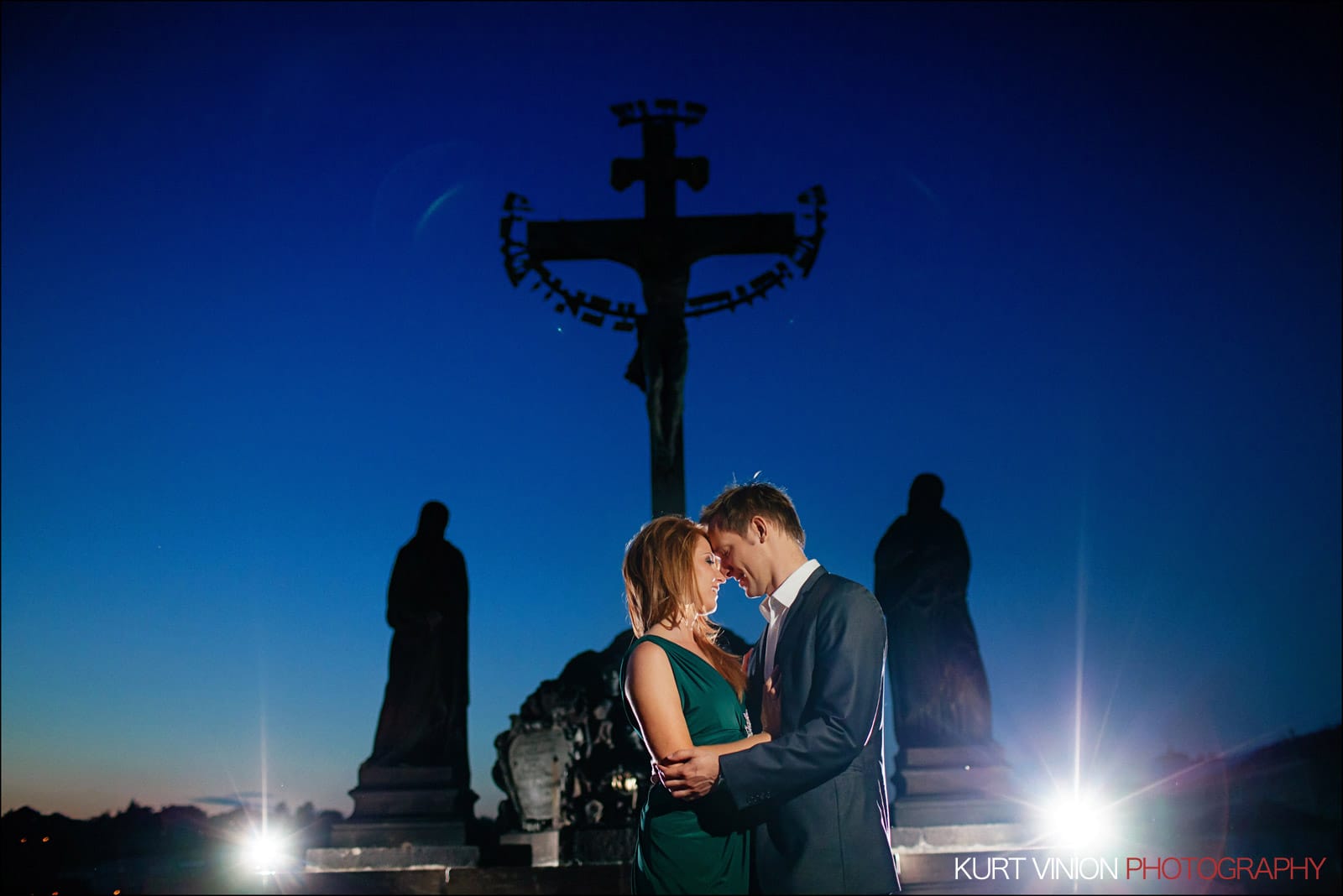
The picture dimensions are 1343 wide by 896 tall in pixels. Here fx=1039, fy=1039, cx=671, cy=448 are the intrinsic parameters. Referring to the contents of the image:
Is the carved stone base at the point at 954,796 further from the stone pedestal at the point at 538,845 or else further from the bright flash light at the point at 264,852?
the bright flash light at the point at 264,852

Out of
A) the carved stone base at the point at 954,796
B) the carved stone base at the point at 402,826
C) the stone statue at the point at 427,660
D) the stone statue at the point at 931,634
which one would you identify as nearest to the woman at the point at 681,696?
the carved stone base at the point at 954,796

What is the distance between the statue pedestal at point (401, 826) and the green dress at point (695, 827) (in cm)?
558

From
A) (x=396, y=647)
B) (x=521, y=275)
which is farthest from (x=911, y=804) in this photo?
(x=521, y=275)

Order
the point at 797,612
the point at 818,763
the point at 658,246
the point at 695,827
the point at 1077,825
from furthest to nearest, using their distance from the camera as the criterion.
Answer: the point at 658,246 < the point at 1077,825 < the point at 797,612 < the point at 695,827 < the point at 818,763

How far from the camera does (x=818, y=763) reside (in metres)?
2.65

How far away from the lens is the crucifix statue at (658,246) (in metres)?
10.7

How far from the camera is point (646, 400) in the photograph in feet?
34.5

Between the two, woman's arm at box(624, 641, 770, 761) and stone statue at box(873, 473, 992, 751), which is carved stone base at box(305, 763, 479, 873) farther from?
woman's arm at box(624, 641, 770, 761)

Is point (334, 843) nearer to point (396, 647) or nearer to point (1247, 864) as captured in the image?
point (396, 647)

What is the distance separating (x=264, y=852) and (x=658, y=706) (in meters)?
6.94

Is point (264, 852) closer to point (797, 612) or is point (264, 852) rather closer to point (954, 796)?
point (954, 796)

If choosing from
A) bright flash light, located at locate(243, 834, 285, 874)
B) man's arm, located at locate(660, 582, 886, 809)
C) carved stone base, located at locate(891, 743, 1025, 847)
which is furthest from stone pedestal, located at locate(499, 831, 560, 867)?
man's arm, located at locate(660, 582, 886, 809)

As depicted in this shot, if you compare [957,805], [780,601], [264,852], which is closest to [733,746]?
[780,601]

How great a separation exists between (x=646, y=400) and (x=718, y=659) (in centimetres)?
757
